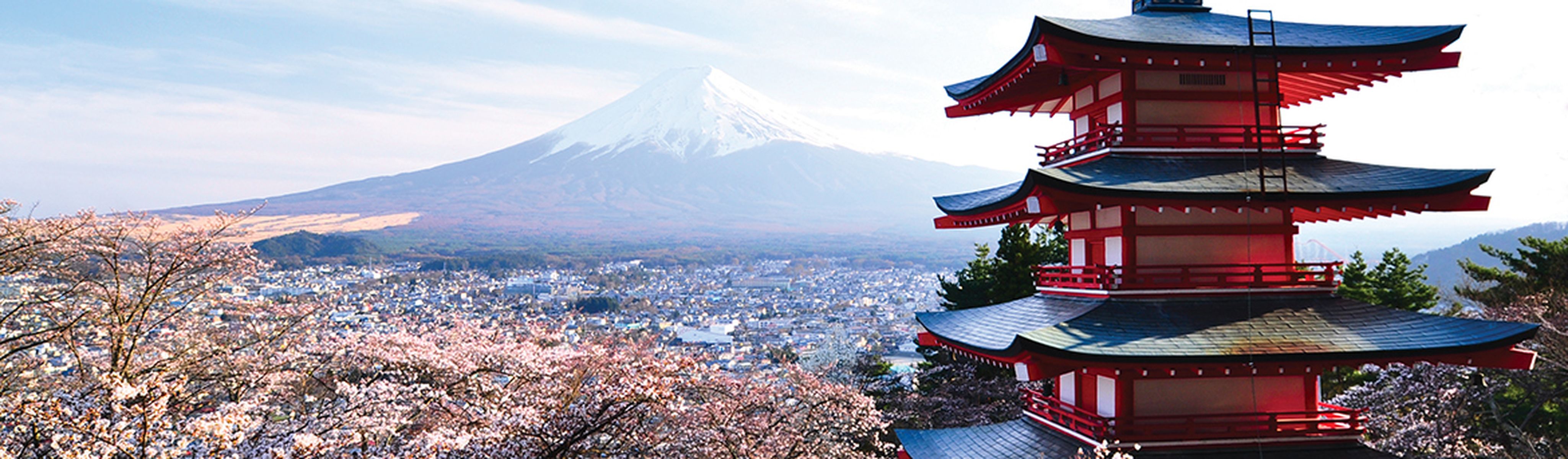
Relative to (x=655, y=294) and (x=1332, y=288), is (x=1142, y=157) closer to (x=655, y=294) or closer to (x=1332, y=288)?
(x=1332, y=288)

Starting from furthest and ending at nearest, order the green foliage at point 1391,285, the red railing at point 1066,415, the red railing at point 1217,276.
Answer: the green foliage at point 1391,285 → the red railing at point 1217,276 → the red railing at point 1066,415

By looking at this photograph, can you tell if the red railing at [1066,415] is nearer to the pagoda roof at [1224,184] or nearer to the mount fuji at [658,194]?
the pagoda roof at [1224,184]

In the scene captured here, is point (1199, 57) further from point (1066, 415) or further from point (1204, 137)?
point (1066, 415)

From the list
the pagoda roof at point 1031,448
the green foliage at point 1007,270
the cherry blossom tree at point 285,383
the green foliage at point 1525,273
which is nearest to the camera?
the cherry blossom tree at point 285,383

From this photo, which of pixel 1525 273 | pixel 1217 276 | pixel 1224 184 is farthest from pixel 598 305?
pixel 1224 184

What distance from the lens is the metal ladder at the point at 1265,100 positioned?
26.2ft

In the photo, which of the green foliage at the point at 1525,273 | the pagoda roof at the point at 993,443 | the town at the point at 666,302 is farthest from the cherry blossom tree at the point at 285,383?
the green foliage at the point at 1525,273

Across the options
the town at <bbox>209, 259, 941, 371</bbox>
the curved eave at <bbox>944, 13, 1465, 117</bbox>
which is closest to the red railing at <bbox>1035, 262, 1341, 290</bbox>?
the curved eave at <bbox>944, 13, 1465, 117</bbox>

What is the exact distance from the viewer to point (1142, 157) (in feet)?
28.1

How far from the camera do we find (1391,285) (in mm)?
23078

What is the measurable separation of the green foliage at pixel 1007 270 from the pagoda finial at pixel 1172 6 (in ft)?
32.2

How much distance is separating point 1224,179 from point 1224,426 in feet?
7.19

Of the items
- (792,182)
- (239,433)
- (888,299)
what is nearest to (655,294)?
(888,299)

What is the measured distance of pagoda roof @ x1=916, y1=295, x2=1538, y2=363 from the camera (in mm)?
7234
